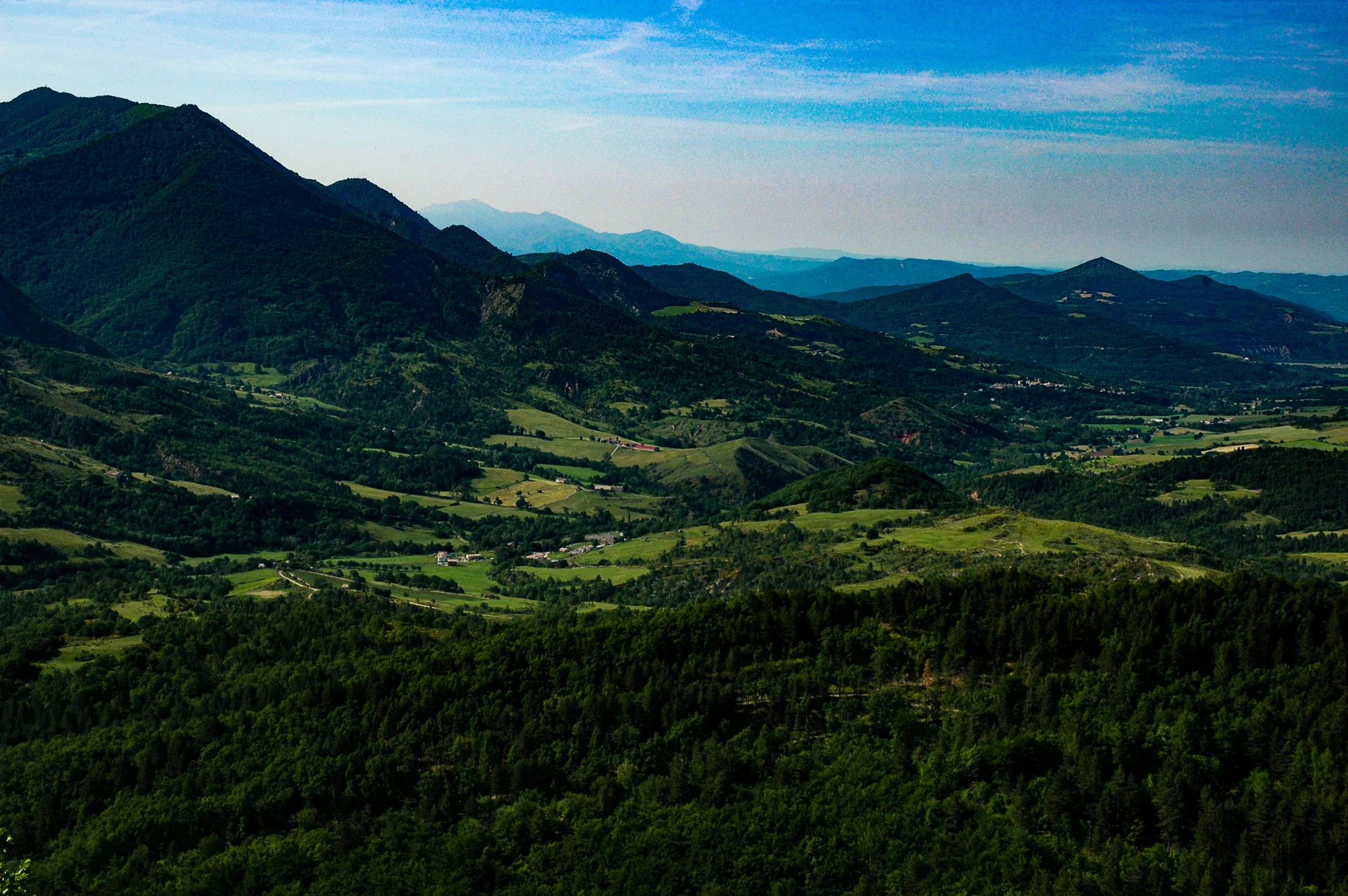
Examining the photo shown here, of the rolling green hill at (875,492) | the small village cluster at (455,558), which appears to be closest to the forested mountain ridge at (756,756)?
the small village cluster at (455,558)

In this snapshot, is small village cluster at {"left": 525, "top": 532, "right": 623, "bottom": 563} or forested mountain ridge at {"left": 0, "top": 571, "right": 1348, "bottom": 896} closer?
forested mountain ridge at {"left": 0, "top": 571, "right": 1348, "bottom": 896}

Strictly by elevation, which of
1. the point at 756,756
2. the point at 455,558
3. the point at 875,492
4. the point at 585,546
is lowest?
the point at 455,558

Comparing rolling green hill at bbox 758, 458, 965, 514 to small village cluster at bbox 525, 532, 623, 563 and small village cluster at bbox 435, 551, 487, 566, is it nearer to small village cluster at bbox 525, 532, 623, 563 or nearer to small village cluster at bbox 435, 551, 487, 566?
small village cluster at bbox 525, 532, 623, 563

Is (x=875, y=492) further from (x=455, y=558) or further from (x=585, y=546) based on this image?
(x=455, y=558)

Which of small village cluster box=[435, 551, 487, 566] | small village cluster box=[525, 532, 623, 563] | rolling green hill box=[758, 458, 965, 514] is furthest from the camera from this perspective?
rolling green hill box=[758, 458, 965, 514]

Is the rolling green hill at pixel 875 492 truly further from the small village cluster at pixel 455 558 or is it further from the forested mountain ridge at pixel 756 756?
the forested mountain ridge at pixel 756 756

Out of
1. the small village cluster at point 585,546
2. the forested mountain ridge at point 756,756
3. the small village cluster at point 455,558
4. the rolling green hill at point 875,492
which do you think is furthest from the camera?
the rolling green hill at point 875,492

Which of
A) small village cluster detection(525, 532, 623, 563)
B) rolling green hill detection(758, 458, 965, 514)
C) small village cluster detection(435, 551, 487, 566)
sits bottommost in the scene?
small village cluster detection(435, 551, 487, 566)

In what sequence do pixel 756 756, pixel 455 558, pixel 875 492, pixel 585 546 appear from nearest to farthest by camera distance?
pixel 756 756, pixel 455 558, pixel 875 492, pixel 585 546

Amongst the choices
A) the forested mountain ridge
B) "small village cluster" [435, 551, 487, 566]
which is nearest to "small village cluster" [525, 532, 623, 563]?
"small village cluster" [435, 551, 487, 566]

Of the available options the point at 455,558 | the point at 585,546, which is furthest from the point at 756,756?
the point at 585,546

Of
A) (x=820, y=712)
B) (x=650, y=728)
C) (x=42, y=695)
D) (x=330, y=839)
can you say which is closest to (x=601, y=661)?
(x=650, y=728)

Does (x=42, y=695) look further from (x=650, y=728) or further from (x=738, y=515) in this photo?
(x=738, y=515)
